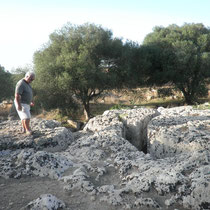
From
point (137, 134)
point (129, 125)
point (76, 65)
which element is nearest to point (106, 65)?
point (76, 65)

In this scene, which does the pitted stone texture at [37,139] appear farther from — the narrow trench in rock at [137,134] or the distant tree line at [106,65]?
the distant tree line at [106,65]

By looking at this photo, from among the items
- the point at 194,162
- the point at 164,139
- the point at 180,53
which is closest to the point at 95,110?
the point at 180,53

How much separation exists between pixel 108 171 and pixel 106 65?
18.8 meters

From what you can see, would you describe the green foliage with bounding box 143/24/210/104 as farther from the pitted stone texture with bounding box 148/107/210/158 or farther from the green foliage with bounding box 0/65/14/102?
the pitted stone texture with bounding box 148/107/210/158

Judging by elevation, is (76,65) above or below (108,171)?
above

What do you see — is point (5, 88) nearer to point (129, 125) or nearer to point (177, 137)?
point (129, 125)

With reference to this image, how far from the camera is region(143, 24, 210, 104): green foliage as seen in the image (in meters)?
25.0

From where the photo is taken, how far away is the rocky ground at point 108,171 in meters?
3.37

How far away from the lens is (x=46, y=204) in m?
3.19

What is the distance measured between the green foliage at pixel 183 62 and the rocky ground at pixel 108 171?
64.4 ft

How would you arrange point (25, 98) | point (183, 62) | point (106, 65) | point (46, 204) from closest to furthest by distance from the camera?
1. point (46, 204)
2. point (25, 98)
3. point (106, 65)
4. point (183, 62)

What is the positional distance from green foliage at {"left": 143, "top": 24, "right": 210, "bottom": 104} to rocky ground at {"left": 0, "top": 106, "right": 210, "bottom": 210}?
19.6 meters

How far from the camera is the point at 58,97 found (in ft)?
71.7

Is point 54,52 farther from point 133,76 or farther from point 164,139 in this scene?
point 164,139
